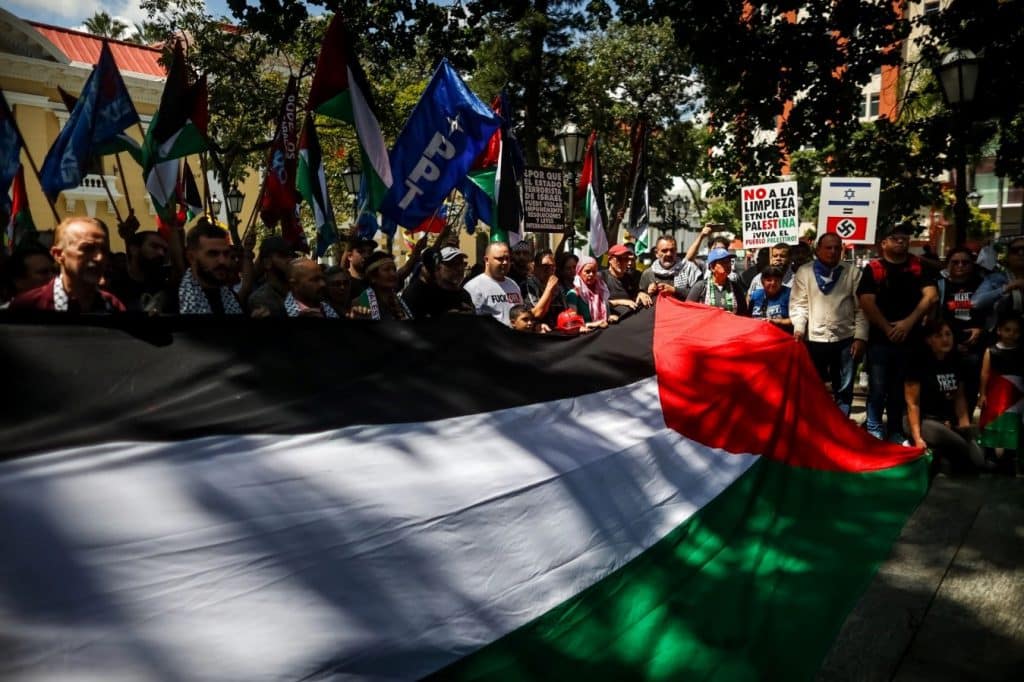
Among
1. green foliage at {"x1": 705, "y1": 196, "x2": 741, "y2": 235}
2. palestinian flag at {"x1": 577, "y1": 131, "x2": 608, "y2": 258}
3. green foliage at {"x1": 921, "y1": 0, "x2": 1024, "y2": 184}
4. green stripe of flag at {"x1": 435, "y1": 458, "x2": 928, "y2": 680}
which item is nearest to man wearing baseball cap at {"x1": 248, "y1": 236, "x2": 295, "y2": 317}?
green stripe of flag at {"x1": 435, "y1": 458, "x2": 928, "y2": 680}

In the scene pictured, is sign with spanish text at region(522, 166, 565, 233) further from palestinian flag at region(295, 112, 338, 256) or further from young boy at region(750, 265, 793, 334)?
young boy at region(750, 265, 793, 334)

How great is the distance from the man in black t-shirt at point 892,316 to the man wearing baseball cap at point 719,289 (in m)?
1.36

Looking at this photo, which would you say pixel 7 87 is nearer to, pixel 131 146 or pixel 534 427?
pixel 131 146

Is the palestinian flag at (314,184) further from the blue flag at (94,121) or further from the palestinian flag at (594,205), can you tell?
the palestinian flag at (594,205)

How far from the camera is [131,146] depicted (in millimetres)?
7363

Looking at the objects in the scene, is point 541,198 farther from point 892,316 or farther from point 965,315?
point 965,315

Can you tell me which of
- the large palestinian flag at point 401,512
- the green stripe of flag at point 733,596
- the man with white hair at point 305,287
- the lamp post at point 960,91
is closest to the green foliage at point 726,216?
the lamp post at point 960,91

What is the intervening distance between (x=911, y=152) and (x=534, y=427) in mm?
10569

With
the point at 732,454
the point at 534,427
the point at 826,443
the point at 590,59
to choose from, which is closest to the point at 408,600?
the point at 534,427

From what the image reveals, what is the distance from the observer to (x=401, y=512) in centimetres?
243

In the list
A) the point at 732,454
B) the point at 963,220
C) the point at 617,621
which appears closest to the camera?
the point at 617,621

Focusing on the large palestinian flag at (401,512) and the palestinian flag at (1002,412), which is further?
the palestinian flag at (1002,412)

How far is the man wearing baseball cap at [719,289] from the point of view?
301 inches

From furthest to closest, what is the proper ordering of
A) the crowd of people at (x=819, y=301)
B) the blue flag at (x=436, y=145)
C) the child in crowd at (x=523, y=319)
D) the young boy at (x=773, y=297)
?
1. the young boy at (x=773, y=297)
2. the blue flag at (x=436, y=145)
3. the child in crowd at (x=523, y=319)
4. the crowd of people at (x=819, y=301)
